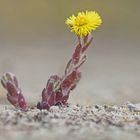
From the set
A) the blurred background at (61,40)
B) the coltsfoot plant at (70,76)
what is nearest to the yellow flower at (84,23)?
the coltsfoot plant at (70,76)

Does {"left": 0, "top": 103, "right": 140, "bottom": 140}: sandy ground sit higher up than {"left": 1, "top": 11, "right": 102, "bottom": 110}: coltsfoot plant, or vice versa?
{"left": 1, "top": 11, "right": 102, "bottom": 110}: coltsfoot plant

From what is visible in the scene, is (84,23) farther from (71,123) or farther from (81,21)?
(71,123)

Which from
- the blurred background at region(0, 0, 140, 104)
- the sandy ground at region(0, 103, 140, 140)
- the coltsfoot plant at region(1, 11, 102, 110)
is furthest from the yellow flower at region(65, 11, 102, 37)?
the blurred background at region(0, 0, 140, 104)

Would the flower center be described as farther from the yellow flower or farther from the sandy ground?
the sandy ground

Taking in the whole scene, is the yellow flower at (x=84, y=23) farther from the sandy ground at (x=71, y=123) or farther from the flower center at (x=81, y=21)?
the sandy ground at (x=71, y=123)

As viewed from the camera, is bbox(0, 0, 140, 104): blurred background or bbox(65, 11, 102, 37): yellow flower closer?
bbox(65, 11, 102, 37): yellow flower

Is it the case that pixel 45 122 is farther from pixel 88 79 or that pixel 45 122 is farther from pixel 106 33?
pixel 106 33
